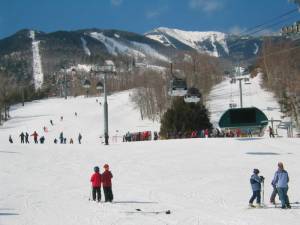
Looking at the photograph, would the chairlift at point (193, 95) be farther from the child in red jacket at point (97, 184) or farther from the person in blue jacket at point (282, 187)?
the person in blue jacket at point (282, 187)

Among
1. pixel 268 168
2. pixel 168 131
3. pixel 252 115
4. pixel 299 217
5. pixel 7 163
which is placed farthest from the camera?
pixel 168 131

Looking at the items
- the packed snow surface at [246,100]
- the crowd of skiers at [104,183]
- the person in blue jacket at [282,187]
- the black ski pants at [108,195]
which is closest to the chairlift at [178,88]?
the crowd of skiers at [104,183]

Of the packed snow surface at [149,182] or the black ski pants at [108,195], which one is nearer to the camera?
the packed snow surface at [149,182]

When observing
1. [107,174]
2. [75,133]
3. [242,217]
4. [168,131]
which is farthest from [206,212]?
[75,133]

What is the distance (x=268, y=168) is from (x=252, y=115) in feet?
26.3

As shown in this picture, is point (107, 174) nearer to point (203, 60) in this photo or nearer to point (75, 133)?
point (75, 133)

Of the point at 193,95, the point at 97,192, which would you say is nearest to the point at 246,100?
the point at 193,95

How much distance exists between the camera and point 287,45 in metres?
87.2

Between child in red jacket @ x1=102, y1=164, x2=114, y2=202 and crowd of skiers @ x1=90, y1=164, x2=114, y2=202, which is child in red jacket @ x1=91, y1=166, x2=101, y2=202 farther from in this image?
child in red jacket @ x1=102, y1=164, x2=114, y2=202

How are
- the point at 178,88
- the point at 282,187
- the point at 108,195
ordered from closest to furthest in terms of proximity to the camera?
the point at 282,187, the point at 108,195, the point at 178,88

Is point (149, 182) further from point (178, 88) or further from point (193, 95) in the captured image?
point (193, 95)

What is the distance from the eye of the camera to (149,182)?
67.7 feet

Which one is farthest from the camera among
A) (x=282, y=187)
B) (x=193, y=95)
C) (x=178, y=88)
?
(x=193, y=95)

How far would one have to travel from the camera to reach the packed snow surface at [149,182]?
13.0m
